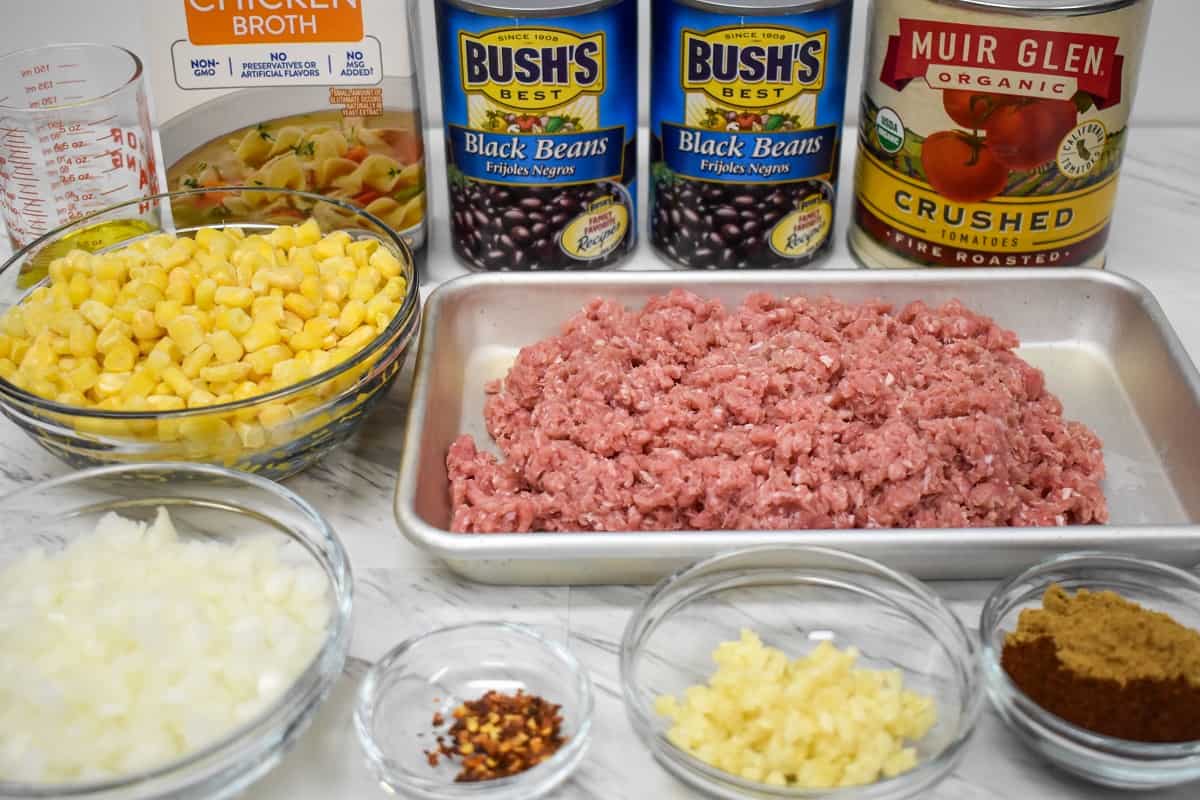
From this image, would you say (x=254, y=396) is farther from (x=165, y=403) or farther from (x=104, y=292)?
(x=104, y=292)

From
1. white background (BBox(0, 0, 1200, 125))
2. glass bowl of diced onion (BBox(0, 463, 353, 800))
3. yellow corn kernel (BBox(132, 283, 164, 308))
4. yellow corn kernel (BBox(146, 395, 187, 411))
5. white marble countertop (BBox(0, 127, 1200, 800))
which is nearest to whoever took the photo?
glass bowl of diced onion (BBox(0, 463, 353, 800))

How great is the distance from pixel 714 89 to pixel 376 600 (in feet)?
3.27

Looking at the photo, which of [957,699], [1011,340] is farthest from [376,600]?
[1011,340]

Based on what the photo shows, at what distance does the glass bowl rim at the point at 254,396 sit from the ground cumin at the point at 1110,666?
907 mm

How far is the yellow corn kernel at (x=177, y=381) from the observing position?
164 cm

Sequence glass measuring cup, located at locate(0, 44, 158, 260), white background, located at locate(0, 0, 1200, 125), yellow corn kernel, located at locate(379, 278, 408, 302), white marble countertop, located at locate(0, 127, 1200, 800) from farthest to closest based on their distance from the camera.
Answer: white background, located at locate(0, 0, 1200, 125), glass measuring cup, located at locate(0, 44, 158, 260), yellow corn kernel, located at locate(379, 278, 408, 302), white marble countertop, located at locate(0, 127, 1200, 800)

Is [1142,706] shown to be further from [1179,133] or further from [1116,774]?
[1179,133]

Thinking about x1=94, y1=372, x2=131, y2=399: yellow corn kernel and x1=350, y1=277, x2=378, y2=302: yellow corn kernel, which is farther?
x1=350, y1=277, x2=378, y2=302: yellow corn kernel

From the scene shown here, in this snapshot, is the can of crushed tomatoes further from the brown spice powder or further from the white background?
the brown spice powder

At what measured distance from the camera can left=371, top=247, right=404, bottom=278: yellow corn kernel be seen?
6.19ft

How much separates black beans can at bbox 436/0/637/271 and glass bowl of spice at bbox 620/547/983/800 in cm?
83

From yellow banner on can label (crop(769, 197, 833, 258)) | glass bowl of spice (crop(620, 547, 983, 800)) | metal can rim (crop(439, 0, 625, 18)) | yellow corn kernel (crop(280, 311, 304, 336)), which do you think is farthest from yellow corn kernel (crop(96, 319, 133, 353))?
yellow banner on can label (crop(769, 197, 833, 258))

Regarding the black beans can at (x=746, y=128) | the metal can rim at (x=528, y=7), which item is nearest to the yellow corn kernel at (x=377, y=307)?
the metal can rim at (x=528, y=7)

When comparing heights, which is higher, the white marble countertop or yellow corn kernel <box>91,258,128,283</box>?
yellow corn kernel <box>91,258,128,283</box>
